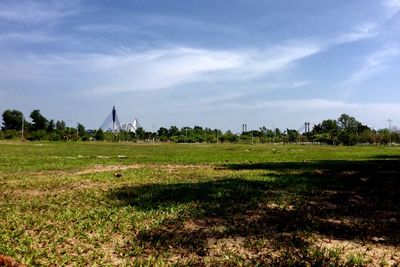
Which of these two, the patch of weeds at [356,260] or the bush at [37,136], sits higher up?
the bush at [37,136]

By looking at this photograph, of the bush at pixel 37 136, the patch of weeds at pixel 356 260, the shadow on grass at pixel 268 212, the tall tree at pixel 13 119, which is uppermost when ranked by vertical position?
the tall tree at pixel 13 119

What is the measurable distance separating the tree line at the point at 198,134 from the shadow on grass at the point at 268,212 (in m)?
105

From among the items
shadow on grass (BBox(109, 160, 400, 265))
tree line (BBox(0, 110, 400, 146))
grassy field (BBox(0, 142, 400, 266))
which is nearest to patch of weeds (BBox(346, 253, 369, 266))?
grassy field (BBox(0, 142, 400, 266))

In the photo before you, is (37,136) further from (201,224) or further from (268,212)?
(201,224)

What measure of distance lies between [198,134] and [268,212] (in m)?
147

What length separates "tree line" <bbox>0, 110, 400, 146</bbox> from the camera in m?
124

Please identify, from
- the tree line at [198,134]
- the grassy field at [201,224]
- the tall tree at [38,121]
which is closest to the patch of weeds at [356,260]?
the grassy field at [201,224]

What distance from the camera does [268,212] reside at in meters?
10.4

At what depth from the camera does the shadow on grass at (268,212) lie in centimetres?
799

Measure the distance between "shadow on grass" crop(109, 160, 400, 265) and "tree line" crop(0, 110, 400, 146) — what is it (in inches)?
4136

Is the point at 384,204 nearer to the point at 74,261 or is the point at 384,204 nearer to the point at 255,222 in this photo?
the point at 255,222

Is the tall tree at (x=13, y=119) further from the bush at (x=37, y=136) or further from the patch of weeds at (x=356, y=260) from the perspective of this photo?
the patch of weeds at (x=356, y=260)

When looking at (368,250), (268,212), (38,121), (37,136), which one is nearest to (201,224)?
(268,212)

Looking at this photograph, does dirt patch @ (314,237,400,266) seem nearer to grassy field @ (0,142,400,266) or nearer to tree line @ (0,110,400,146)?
grassy field @ (0,142,400,266)
